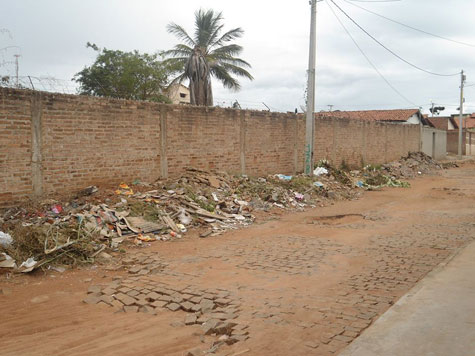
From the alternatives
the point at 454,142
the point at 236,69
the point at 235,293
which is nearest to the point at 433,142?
the point at 454,142

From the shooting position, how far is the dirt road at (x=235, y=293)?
367 cm

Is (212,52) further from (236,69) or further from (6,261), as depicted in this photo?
(6,261)

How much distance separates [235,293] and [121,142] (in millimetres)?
6337

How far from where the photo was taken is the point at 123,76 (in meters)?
24.9

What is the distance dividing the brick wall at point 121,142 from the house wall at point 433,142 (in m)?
18.8

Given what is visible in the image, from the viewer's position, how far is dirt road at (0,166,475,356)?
3666 millimetres

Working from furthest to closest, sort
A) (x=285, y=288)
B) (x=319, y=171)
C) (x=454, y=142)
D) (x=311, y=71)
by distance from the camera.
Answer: (x=454, y=142), (x=319, y=171), (x=311, y=71), (x=285, y=288)

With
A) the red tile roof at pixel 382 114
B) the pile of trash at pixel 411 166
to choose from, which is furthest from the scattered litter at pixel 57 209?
the red tile roof at pixel 382 114

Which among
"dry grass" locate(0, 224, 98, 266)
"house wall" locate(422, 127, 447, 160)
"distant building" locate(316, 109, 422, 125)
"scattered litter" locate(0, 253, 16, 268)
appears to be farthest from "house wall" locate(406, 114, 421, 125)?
"scattered litter" locate(0, 253, 16, 268)

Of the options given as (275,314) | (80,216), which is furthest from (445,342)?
(80,216)

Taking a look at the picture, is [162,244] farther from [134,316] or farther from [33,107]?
[33,107]

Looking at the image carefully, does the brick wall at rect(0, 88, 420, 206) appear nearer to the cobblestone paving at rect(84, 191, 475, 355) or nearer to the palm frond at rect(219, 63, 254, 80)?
the cobblestone paving at rect(84, 191, 475, 355)

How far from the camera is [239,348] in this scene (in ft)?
11.5

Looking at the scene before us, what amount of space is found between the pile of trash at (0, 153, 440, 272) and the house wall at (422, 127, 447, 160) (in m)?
20.2
